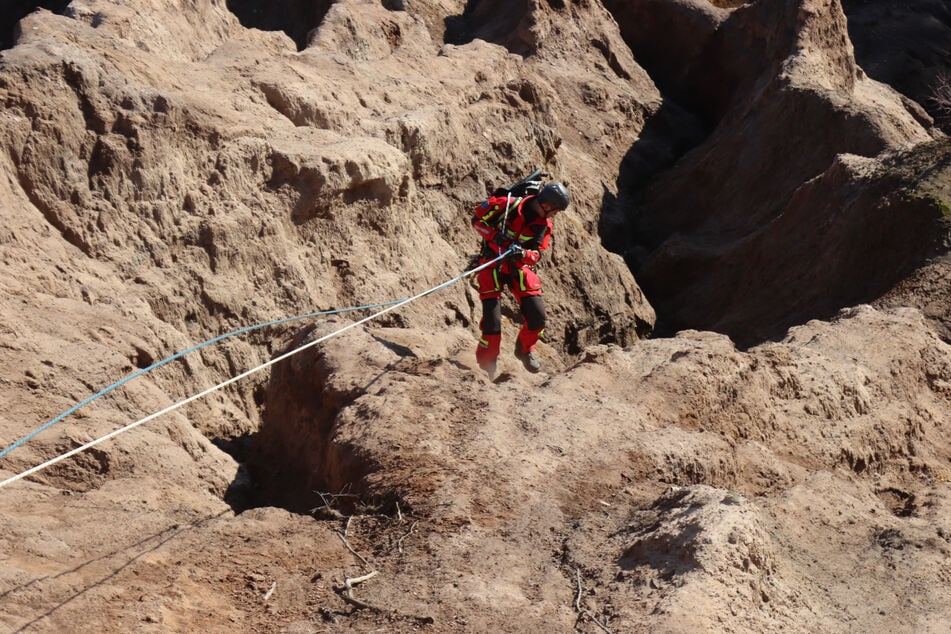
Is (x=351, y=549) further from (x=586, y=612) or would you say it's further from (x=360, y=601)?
(x=586, y=612)

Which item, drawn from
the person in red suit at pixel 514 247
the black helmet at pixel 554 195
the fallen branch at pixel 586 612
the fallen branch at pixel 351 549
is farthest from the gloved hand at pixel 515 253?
the fallen branch at pixel 586 612

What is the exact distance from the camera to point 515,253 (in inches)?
356

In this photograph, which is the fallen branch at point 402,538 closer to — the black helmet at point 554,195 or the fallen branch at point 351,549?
the fallen branch at point 351,549

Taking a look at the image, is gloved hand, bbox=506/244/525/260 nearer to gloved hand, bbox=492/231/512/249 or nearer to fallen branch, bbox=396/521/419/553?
gloved hand, bbox=492/231/512/249

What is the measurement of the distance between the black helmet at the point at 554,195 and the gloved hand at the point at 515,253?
450 mm

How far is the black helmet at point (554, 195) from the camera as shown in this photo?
350 inches

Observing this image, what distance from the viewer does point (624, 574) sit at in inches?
207

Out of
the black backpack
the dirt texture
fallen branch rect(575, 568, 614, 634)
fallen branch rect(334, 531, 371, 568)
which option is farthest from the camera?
the black backpack

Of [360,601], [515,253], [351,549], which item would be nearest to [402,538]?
[351,549]

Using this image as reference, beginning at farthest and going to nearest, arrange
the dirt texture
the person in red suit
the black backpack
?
1. the black backpack
2. the person in red suit
3. the dirt texture

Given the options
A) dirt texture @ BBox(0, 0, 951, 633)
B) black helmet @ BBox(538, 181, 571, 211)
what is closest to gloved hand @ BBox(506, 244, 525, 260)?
black helmet @ BBox(538, 181, 571, 211)

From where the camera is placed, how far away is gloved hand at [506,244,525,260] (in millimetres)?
8992

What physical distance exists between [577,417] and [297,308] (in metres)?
3.76

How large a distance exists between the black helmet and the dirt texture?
1371mm
